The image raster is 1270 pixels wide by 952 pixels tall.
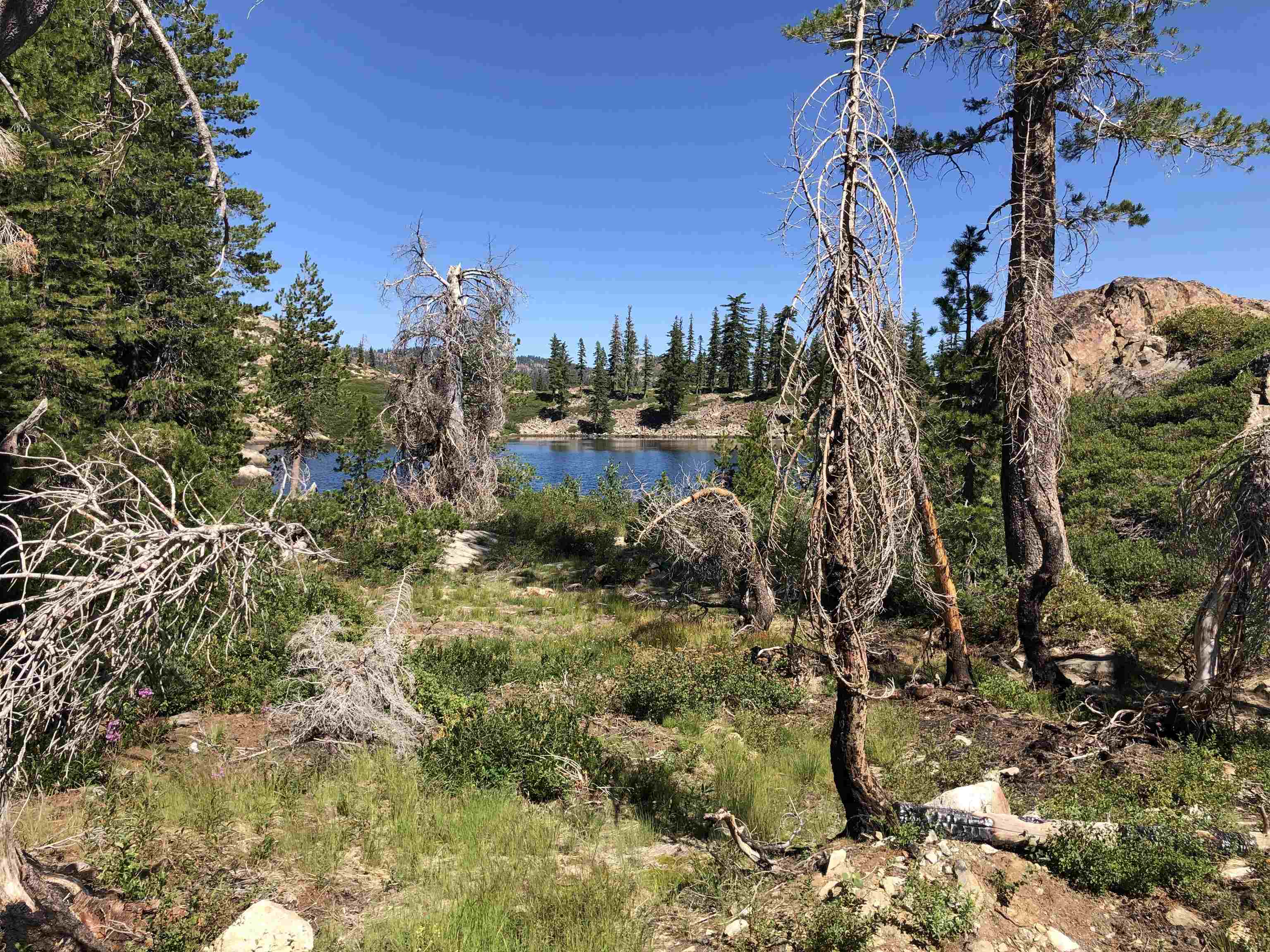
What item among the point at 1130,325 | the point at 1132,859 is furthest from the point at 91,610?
the point at 1130,325

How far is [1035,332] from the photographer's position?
953 centimetres

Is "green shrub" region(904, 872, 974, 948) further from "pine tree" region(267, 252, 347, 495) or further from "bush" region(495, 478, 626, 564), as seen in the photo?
"pine tree" region(267, 252, 347, 495)

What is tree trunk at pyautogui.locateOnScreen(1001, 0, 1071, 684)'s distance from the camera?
9.50 meters

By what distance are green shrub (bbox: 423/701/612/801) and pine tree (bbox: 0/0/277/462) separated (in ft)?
34.2

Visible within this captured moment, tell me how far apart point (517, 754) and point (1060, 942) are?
516 centimetres

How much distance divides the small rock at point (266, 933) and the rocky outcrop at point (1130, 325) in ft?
99.7

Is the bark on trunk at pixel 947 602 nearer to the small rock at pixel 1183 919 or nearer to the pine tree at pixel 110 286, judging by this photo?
the small rock at pixel 1183 919

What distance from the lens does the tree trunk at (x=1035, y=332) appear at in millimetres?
9500

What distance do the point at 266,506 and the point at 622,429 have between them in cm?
9654

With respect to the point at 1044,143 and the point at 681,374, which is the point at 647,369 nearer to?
the point at 681,374

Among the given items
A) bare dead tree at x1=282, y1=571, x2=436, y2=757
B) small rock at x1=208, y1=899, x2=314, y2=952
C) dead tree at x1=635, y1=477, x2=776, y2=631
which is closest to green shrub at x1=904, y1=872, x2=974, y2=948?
small rock at x1=208, y1=899, x2=314, y2=952

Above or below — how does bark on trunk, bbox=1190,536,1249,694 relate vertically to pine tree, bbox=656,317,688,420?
below

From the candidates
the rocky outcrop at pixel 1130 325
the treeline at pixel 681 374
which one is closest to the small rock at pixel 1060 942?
the rocky outcrop at pixel 1130 325

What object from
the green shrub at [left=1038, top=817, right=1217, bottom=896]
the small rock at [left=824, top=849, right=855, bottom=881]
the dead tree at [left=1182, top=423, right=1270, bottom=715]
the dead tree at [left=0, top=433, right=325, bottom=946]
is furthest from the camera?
the dead tree at [left=1182, top=423, right=1270, bottom=715]
